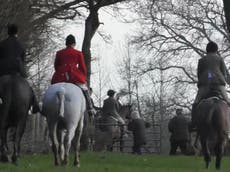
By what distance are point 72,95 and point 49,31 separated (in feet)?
54.8

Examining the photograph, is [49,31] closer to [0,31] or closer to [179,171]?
[0,31]

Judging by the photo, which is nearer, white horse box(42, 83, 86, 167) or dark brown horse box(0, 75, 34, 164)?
white horse box(42, 83, 86, 167)

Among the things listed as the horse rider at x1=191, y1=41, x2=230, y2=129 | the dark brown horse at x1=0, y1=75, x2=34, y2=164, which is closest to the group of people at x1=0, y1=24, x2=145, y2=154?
the dark brown horse at x1=0, y1=75, x2=34, y2=164

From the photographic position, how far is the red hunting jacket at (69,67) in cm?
1452

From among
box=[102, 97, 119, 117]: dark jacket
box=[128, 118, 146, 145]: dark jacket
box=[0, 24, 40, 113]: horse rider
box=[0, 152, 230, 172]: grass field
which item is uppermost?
box=[102, 97, 119, 117]: dark jacket

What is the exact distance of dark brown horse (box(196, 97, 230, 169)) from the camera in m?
15.4

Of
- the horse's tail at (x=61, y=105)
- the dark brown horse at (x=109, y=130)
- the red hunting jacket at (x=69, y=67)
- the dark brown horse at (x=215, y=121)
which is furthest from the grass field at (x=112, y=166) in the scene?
the dark brown horse at (x=109, y=130)

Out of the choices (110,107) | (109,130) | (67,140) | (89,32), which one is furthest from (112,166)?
(89,32)

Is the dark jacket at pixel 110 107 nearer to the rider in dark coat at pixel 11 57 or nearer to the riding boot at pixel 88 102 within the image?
the riding boot at pixel 88 102

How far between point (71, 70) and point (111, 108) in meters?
14.6

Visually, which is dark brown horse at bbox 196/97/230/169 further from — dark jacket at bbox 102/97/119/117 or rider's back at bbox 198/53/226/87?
dark jacket at bbox 102/97/119/117

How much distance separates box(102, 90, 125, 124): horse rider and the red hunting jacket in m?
13.9

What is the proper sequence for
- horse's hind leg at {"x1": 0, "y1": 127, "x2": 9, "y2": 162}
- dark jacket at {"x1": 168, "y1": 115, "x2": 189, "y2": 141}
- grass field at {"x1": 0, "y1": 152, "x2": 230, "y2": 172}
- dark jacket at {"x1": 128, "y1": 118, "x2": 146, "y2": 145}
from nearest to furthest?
grass field at {"x1": 0, "y1": 152, "x2": 230, "y2": 172} → horse's hind leg at {"x1": 0, "y1": 127, "x2": 9, "y2": 162} → dark jacket at {"x1": 128, "y1": 118, "x2": 146, "y2": 145} → dark jacket at {"x1": 168, "y1": 115, "x2": 189, "y2": 141}

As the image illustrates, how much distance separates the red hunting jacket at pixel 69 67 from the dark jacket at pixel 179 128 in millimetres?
14906
